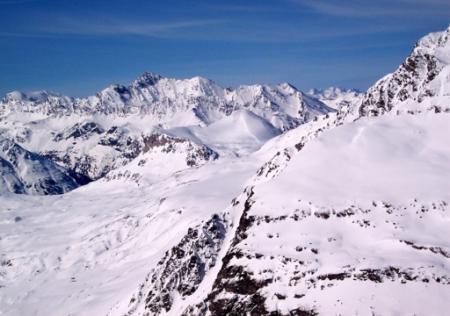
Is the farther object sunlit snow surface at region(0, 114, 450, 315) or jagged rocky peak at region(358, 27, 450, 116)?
jagged rocky peak at region(358, 27, 450, 116)

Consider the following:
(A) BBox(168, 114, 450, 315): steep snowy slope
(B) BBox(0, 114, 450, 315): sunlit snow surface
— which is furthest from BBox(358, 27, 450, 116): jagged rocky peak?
(A) BBox(168, 114, 450, 315): steep snowy slope

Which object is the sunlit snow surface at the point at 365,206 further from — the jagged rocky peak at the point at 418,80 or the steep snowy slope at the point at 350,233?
the jagged rocky peak at the point at 418,80

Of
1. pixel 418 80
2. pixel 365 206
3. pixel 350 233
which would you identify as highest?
pixel 418 80

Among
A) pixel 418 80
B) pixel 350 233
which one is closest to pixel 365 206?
pixel 350 233

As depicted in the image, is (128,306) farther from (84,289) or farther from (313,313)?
(84,289)

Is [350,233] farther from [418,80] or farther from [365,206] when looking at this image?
[418,80]

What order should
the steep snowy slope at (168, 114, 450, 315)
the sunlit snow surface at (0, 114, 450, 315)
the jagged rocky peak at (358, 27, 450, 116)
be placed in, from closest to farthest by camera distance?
the sunlit snow surface at (0, 114, 450, 315), the steep snowy slope at (168, 114, 450, 315), the jagged rocky peak at (358, 27, 450, 116)

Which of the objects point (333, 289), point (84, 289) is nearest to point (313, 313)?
point (333, 289)

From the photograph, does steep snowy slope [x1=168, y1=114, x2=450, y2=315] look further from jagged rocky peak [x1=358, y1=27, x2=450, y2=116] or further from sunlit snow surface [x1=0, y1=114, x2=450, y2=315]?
jagged rocky peak [x1=358, y1=27, x2=450, y2=116]

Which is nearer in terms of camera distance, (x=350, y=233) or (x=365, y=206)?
(x=350, y=233)
